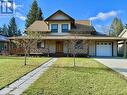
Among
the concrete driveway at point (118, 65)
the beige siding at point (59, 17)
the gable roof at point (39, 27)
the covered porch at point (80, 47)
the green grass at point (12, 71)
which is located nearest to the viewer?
the green grass at point (12, 71)

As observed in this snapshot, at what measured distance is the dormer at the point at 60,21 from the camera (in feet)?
124

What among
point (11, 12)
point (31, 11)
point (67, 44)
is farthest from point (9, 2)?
point (31, 11)

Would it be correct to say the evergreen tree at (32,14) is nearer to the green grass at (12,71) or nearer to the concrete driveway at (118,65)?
the concrete driveway at (118,65)

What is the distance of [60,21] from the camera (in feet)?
124

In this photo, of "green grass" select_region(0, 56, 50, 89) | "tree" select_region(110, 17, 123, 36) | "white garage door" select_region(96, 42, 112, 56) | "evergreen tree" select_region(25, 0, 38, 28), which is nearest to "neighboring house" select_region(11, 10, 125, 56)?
"white garage door" select_region(96, 42, 112, 56)

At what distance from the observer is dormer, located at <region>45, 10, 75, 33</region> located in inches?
1490

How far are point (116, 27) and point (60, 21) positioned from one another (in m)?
46.2

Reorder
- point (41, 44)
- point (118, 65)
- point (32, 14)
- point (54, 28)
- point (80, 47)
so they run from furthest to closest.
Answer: point (32, 14) < point (54, 28) < point (41, 44) < point (80, 47) < point (118, 65)

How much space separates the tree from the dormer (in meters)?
42.5

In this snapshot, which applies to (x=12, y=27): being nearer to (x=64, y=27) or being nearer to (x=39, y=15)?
(x=39, y=15)

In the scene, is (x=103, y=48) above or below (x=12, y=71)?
above

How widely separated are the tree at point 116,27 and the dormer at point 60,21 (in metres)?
42.5

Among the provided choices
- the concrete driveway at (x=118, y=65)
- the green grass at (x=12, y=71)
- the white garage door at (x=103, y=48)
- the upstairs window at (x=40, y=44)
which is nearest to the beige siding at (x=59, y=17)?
the upstairs window at (x=40, y=44)

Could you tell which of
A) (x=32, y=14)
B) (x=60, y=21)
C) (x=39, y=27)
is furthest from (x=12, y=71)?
(x=32, y=14)
